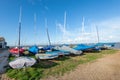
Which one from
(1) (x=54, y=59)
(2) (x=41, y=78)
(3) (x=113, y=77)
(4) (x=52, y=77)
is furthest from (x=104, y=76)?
(1) (x=54, y=59)

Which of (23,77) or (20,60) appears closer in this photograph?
(23,77)

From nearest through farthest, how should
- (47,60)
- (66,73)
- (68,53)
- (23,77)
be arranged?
(23,77)
(66,73)
(47,60)
(68,53)

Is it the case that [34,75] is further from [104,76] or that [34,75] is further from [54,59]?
[54,59]

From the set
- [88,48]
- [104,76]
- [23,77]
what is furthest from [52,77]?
[88,48]

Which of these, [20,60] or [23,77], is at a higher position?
[20,60]

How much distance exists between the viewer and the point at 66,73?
55.2 feet

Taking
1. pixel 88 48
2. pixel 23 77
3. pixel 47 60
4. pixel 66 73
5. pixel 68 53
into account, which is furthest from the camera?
pixel 88 48

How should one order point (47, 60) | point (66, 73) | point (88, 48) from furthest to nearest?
point (88, 48)
point (47, 60)
point (66, 73)

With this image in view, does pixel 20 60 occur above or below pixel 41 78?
above

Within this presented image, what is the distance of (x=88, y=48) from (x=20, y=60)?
2649 centimetres

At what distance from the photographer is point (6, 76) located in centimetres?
1558

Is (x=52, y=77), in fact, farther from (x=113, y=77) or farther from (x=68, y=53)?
(x=68, y=53)

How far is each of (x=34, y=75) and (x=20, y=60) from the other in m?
2.68

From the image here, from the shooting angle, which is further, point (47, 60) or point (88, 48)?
point (88, 48)
